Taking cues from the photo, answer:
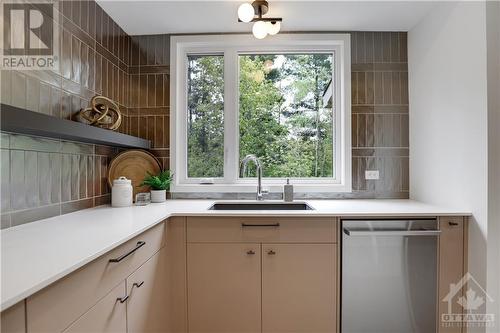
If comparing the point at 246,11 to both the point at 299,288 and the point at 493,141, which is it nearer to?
the point at 493,141

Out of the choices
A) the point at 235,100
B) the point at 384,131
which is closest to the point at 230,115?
the point at 235,100

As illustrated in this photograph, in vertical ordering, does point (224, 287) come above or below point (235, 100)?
below

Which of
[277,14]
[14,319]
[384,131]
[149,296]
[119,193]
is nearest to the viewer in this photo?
[14,319]

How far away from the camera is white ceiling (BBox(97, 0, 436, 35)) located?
1.88 m

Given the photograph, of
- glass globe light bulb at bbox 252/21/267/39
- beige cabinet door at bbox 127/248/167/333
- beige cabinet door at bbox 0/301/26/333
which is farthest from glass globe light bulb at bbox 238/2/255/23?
beige cabinet door at bbox 0/301/26/333

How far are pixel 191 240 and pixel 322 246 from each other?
807mm

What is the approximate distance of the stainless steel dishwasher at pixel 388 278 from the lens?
5.25 ft

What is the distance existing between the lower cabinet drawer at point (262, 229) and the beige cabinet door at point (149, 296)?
0.25 m

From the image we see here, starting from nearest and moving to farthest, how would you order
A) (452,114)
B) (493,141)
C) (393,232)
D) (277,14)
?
1. (493,141)
2. (393,232)
3. (452,114)
4. (277,14)

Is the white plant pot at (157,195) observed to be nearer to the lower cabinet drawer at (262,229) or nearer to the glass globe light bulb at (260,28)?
the lower cabinet drawer at (262,229)

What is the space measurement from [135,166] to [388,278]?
199cm

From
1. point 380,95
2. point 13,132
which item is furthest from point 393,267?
point 13,132

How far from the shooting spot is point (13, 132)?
1.19m

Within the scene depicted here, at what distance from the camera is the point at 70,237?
3.50ft
